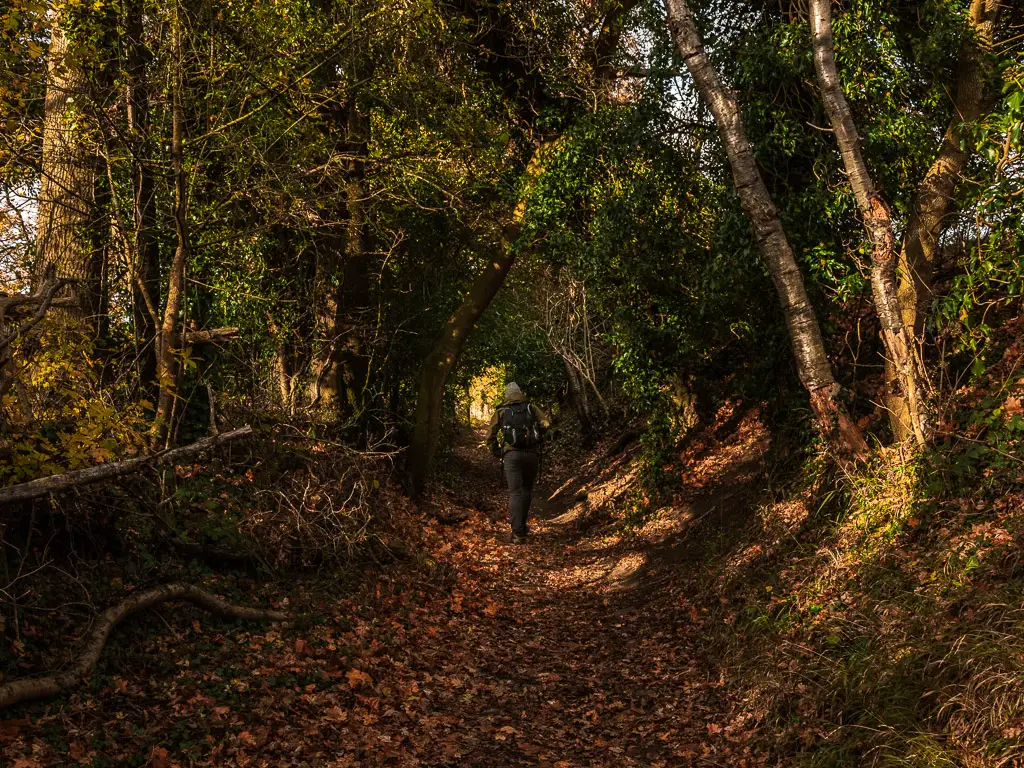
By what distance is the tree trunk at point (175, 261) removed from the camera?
7.21 m

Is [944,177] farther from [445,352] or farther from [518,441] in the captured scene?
[445,352]

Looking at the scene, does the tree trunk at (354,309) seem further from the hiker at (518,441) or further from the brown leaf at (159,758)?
the brown leaf at (159,758)

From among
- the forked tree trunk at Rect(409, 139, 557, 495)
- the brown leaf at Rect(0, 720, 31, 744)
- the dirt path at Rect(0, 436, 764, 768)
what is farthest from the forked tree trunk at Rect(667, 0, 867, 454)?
the brown leaf at Rect(0, 720, 31, 744)

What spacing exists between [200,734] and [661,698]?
11.9 ft

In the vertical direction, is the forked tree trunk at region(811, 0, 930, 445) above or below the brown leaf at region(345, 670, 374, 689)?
above

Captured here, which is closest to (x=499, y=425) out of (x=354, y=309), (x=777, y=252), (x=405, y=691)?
(x=354, y=309)

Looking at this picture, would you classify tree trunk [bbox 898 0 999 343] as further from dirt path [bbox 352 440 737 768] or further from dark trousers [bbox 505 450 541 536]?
dark trousers [bbox 505 450 541 536]

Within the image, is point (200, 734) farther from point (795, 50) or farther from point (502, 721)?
point (795, 50)

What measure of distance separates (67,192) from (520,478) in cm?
777

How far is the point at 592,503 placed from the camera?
16.4m

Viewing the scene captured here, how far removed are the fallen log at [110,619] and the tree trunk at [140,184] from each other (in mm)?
2152

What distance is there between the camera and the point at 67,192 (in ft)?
24.8

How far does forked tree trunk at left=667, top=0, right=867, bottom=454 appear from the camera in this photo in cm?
778

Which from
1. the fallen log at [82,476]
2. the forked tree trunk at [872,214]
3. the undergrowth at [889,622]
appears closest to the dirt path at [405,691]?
the undergrowth at [889,622]
